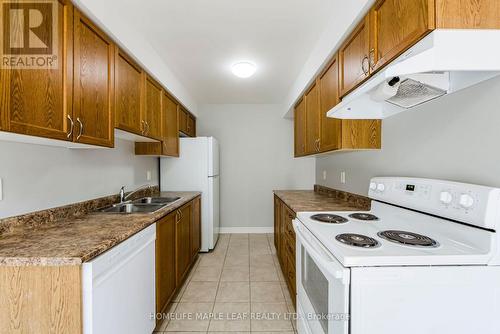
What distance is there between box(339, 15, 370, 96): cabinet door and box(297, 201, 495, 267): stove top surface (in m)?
0.86

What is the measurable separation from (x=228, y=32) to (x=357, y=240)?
186 centimetres

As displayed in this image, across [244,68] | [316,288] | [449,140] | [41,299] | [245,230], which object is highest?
[244,68]

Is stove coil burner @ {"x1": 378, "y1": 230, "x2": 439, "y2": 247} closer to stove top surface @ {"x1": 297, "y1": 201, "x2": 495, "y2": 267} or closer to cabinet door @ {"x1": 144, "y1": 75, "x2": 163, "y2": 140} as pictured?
stove top surface @ {"x1": 297, "y1": 201, "x2": 495, "y2": 267}

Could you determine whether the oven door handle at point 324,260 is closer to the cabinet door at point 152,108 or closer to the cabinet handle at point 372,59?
the cabinet handle at point 372,59

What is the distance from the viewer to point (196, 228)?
3102 millimetres

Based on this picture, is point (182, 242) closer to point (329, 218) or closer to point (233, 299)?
point (233, 299)

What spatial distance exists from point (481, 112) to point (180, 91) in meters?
2.99

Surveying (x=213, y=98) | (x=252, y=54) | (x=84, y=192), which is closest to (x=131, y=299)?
(x=84, y=192)

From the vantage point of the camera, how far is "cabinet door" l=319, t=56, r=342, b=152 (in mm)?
1816

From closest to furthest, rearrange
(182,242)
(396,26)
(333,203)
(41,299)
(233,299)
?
(41,299), (396,26), (233,299), (333,203), (182,242)

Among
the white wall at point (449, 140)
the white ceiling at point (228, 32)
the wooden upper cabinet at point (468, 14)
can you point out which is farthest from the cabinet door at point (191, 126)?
the wooden upper cabinet at point (468, 14)

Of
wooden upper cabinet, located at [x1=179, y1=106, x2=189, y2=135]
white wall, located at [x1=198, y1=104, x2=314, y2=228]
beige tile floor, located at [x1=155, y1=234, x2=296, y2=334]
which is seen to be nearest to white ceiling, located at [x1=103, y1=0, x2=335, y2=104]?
wooden upper cabinet, located at [x1=179, y1=106, x2=189, y2=135]

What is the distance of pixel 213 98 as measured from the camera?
3971mm

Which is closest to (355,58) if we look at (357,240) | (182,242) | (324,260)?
(357,240)
